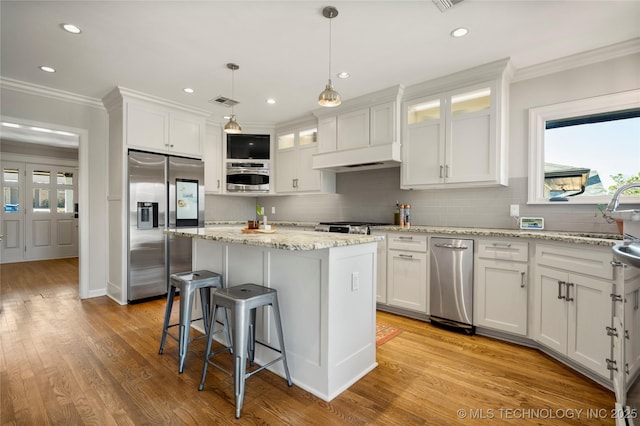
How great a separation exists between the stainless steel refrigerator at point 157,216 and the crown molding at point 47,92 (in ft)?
3.07

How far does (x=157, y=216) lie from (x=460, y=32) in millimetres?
3865

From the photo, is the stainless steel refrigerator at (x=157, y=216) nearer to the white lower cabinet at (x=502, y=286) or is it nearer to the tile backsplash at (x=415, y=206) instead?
the tile backsplash at (x=415, y=206)

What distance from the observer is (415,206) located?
390cm

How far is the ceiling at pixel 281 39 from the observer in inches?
87.7

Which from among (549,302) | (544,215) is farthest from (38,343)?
(544,215)

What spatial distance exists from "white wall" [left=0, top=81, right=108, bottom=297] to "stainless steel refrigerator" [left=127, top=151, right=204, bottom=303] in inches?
24.4

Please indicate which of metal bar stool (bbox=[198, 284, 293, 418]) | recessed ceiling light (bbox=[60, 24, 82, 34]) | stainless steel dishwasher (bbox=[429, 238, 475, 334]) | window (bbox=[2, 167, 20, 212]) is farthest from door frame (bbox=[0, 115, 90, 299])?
window (bbox=[2, 167, 20, 212])

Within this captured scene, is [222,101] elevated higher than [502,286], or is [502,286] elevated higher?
[222,101]

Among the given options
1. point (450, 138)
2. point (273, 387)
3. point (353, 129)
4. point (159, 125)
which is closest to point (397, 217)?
point (450, 138)

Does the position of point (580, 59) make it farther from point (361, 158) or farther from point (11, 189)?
point (11, 189)

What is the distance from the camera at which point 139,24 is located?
2424 mm

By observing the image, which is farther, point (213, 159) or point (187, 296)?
point (213, 159)

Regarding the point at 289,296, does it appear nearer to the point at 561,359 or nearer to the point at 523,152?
the point at 561,359

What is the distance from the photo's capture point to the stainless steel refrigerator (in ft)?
12.7
